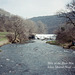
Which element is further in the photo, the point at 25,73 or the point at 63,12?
the point at 63,12

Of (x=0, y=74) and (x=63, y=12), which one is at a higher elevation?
(x=63, y=12)

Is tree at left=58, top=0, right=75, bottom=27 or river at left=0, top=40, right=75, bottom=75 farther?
tree at left=58, top=0, right=75, bottom=27

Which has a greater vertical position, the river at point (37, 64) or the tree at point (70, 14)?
the tree at point (70, 14)

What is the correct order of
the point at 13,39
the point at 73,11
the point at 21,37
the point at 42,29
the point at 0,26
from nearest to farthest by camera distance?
1. the point at 73,11
2. the point at 13,39
3. the point at 21,37
4. the point at 0,26
5. the point at 42,29

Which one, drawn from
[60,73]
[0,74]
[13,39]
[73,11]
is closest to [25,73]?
[0,74]

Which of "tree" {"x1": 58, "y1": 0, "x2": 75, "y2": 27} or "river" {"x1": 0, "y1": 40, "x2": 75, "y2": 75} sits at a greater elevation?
"tree" {"x1": 58, "y1": 0, "x2": 75, "y2": 27}

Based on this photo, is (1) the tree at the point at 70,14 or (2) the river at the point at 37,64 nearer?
(2) the river at the point at 37,64

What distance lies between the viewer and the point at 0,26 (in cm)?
6612

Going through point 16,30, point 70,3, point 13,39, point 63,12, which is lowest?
point 13,39

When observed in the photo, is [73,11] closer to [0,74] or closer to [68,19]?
[68,19]

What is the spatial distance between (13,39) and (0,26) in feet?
89.4

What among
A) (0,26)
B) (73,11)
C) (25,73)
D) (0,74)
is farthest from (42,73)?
(0,26)

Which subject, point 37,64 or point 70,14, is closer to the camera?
point 37,64

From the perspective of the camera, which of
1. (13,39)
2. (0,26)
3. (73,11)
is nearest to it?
(73,11)
